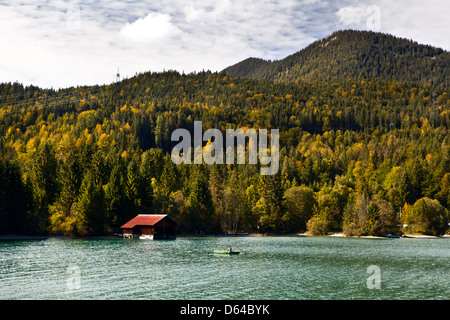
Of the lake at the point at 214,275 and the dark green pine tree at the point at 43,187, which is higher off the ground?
the dark green pine tree at the point at 43,187

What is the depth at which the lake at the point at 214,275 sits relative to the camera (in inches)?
1497

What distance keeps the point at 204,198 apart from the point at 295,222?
110 feet

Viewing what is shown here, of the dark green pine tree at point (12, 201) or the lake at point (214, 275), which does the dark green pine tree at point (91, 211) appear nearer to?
the dark green pine tree at point (12, 201)

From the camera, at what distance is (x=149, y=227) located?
338 feet

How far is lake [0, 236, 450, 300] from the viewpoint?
3803 cm

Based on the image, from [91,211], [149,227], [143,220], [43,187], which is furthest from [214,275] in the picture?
[43,187]

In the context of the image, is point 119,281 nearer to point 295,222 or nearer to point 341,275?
point 341,275

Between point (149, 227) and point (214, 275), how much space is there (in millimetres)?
57399

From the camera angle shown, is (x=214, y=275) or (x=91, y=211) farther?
(x=91, y=211)

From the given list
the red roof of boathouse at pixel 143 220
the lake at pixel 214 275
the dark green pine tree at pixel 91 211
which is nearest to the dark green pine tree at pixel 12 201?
the dark green pine tree at pixel 91 211

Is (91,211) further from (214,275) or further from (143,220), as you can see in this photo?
(214,275)

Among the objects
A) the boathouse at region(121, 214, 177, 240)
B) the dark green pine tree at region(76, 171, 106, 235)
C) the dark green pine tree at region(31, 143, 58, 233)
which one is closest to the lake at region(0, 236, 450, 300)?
the dark green pine tree at region(76, 171, 106, 235)

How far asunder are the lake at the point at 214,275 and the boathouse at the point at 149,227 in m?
32.2
